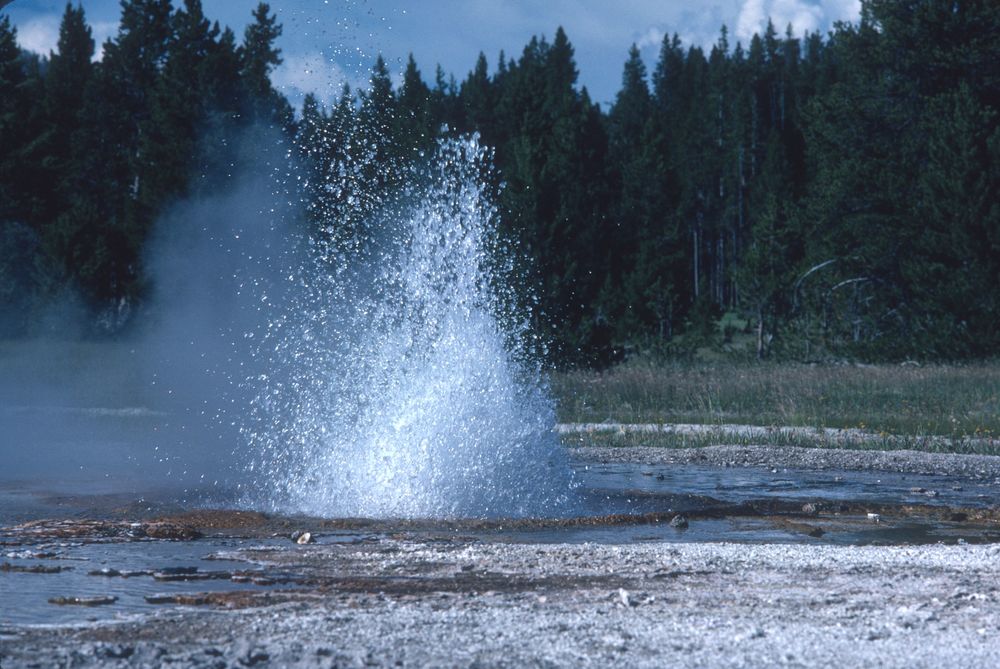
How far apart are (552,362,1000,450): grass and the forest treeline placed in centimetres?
558

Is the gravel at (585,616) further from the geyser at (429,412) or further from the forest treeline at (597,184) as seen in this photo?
the forest treeline at (597,184)

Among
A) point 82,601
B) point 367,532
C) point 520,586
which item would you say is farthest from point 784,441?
point 82,601

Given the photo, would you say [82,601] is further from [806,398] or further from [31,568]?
[806,398]

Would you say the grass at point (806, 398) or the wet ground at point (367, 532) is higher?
the grass at point (806, 398)

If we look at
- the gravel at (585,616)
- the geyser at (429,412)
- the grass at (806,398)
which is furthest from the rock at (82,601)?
the grass at (806,398)

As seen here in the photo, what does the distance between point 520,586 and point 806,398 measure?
18429mm

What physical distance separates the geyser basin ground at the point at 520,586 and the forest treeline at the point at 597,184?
12.2 meters

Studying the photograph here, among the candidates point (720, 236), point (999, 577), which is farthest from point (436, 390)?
point (720, 236)

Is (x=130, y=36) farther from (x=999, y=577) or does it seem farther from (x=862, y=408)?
(x=999, y=577)

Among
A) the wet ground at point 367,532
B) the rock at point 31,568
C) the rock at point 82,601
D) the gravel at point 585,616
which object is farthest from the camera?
the rock at point 31,568

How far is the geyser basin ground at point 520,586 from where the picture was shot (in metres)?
6.05

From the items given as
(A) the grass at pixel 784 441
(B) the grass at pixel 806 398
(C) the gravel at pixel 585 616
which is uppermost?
(B) the grass at pixel 806 398

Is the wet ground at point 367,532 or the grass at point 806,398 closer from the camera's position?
the wet ground at point 367,532

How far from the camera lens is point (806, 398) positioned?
997 inches
